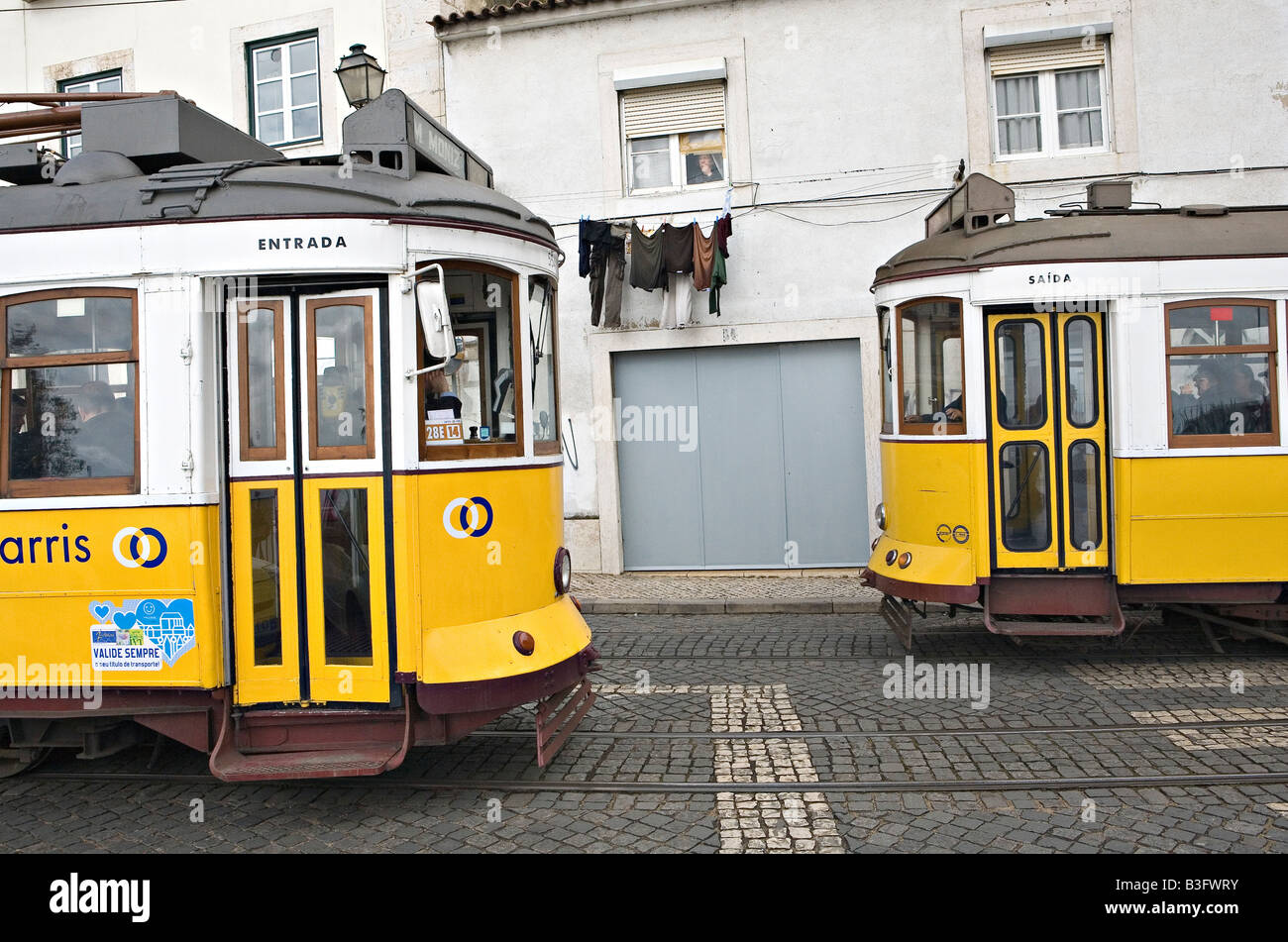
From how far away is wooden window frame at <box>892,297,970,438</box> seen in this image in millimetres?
7664

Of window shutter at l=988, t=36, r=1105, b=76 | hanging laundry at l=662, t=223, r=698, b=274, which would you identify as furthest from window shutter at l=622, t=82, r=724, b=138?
window shutter at l=988, t=36, r=1105, b=76

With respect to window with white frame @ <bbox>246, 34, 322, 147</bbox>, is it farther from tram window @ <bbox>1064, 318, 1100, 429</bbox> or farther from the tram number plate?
tram window @ <bbox>1064, 318, 1100, 429</bbox>

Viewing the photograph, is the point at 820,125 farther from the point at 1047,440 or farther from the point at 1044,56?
the point at 1047,440

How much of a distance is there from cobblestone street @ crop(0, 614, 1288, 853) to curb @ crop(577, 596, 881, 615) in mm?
2842

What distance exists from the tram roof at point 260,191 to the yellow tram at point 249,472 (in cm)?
2

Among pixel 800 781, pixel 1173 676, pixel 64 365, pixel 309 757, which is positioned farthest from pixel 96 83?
pixel 1173 676

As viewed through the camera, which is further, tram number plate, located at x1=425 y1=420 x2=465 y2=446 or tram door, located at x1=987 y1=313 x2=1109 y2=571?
tram door, located at x1=987 y1=313 x2=1109 y2=571

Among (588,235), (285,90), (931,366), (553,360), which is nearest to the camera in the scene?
(553,360)

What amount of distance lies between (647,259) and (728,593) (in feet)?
13.7

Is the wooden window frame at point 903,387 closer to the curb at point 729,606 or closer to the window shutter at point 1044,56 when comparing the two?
the curb at point 729,606

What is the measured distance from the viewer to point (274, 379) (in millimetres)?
5039

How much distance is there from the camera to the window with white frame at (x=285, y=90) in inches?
544

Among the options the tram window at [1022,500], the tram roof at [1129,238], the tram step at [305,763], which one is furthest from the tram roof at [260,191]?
the tram window at [1022,500]

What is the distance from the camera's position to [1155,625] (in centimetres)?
904
